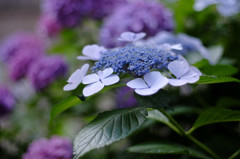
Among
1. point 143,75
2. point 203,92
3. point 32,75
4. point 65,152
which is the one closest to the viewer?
point 143,75

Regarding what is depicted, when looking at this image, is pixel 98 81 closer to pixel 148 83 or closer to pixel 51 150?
pixel 148 83

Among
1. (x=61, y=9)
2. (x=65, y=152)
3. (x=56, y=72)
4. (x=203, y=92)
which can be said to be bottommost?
(x=203, y=92)

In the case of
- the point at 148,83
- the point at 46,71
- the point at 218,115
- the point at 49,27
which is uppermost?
the point at 49,27

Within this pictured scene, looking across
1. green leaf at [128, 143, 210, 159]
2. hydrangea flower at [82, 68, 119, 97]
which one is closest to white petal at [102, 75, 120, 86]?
hydrangea flower at [82, 68, 119, 97]

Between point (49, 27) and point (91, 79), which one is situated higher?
point (49, 27)

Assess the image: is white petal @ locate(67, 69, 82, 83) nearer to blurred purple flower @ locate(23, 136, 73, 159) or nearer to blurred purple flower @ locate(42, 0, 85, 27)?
blurred purple flower @ locate(23, 136, 73, 159)

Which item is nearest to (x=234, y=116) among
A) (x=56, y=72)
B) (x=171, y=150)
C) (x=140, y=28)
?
(x=171, y=150)

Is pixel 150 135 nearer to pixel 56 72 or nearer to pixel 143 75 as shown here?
pixel 56 72

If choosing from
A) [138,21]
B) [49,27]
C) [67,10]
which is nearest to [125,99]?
[138,21]
